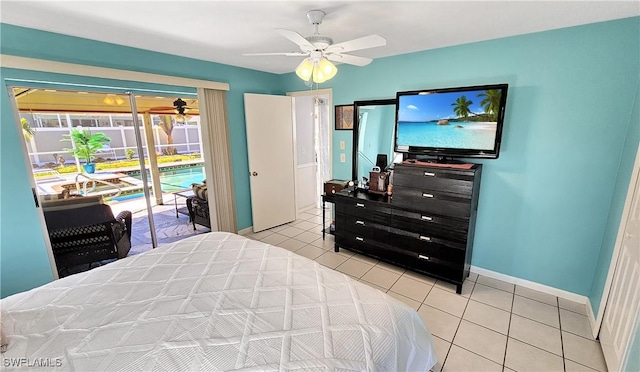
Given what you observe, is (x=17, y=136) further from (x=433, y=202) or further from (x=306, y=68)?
(x=433, y=202)

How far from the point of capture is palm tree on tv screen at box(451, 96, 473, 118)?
2444 mm

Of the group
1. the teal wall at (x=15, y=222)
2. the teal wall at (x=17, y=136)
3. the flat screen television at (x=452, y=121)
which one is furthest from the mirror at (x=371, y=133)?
the teal wall at (x=15, y=222)

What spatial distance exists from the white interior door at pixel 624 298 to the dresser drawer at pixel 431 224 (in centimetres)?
94

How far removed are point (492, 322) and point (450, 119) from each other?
5.91 feet

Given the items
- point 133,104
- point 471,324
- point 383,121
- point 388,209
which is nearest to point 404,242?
point 388,209

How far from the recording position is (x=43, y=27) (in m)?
2.10

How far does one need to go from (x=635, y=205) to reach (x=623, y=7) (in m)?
1.31

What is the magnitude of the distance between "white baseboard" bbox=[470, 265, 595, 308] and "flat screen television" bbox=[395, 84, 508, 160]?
1.26 m

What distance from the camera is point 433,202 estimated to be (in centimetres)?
253

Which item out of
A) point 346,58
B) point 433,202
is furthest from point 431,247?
point 346,58

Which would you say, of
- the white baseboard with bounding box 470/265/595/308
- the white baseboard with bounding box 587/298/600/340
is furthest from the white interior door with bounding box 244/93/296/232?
the white baseboard with bounding box 587/298/600/340

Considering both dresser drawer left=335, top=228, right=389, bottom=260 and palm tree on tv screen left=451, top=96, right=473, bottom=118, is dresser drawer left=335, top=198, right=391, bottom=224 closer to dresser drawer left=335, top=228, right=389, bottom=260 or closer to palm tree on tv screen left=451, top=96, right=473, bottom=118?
dresser drawer left=335, top=228, right=389, bottom=260

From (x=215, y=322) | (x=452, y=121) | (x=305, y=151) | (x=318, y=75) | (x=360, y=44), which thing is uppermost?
(x=360, y=44)

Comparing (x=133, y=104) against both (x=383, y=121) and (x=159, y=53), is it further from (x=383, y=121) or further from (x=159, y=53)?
(x=383, y=121)
